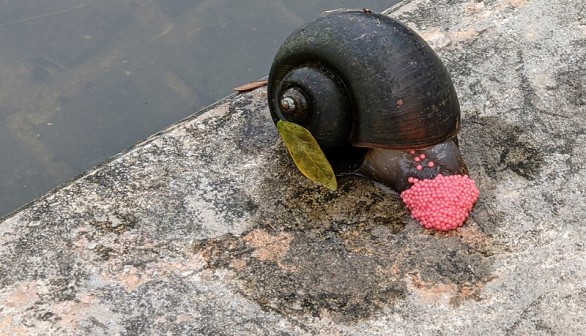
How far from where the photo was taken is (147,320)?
235 cm

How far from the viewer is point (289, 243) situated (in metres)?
2.58

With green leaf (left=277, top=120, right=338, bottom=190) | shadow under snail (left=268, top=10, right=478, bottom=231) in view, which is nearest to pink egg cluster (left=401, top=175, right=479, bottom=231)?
shadow under snail (left=268, top=10, right=478, bottom=231)

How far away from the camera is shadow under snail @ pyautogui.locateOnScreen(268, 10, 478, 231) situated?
250cm

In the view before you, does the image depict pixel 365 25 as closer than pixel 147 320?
No

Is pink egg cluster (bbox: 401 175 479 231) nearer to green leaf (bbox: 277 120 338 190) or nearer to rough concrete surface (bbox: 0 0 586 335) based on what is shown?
rough concrete surface (bbox: 0 0 586 335)

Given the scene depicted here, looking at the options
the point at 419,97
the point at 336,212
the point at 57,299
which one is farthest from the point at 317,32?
the point at 57,299

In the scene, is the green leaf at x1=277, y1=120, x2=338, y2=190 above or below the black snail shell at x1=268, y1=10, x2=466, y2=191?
below

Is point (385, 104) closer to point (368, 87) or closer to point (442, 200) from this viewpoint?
point (368, 87)

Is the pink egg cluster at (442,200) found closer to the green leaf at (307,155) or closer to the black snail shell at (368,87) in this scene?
the black snail shell at (368,87)

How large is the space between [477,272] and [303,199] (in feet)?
2.02

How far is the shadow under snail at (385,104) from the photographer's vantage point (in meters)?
2.50

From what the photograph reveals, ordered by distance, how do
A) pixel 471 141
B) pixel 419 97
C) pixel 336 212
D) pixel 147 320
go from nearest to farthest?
pixel 147 320 < pixel 419 97 < pixel 336 212 < pixel 471 141

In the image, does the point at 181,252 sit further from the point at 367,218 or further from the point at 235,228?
the point at 367,218

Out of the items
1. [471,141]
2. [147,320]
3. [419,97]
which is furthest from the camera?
[471,141]
